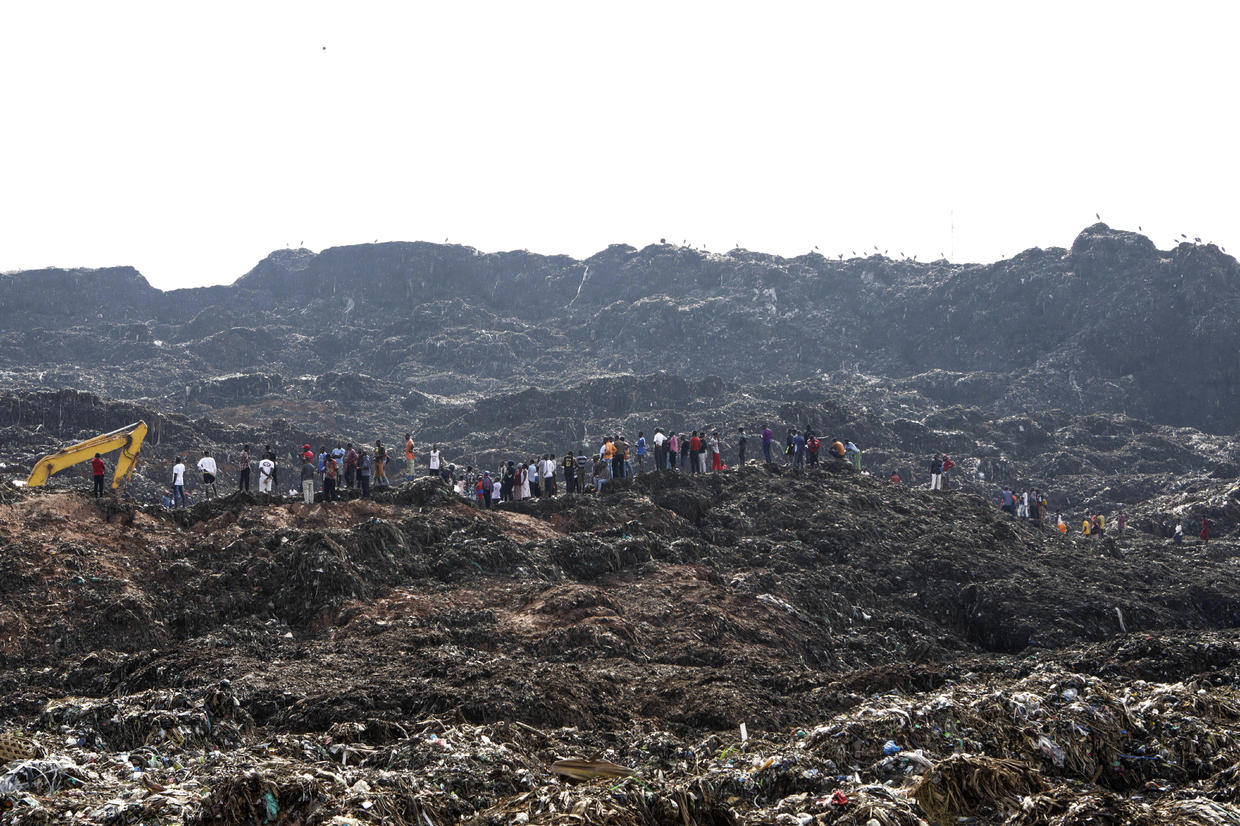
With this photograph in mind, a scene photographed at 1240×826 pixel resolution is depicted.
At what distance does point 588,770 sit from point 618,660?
5695mm

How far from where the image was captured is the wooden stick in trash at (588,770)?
8727mm

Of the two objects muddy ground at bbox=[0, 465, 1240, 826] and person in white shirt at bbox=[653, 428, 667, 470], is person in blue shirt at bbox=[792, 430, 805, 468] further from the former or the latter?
person in white shirt at bbox=[653, 428, 667, 470]

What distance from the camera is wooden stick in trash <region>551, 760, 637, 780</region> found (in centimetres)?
873

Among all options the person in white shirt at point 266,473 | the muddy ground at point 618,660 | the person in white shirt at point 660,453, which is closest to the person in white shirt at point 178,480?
the person in white shirt at point 266,473

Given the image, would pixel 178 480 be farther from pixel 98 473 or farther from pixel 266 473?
pixel 98 473

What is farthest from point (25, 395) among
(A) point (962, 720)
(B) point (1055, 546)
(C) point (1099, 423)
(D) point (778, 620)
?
(C) point (1099, 423)

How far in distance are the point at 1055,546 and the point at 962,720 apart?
1769 cm

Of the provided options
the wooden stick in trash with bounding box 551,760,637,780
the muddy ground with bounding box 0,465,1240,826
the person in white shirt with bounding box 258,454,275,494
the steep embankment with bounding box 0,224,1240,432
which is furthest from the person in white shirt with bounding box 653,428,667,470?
the steep embankment with bounding box 0,224,1240,432

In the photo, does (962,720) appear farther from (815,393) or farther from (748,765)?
(815,393)

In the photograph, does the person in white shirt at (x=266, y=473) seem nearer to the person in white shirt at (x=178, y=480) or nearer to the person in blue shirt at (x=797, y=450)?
the person in white shirt at (x=178, y=480)

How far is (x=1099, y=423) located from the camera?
1789 inches

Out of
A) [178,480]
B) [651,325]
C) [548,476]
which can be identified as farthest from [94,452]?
[651,325]

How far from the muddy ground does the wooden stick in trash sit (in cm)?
16

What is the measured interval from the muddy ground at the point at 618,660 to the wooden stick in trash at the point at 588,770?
16 centimetres
